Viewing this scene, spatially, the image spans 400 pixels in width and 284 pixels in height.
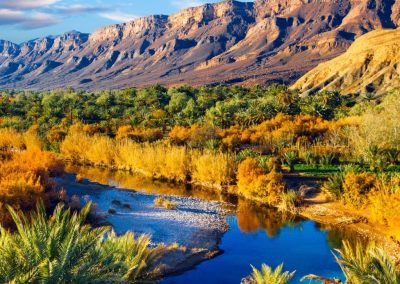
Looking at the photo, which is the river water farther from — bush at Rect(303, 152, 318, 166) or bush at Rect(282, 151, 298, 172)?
bush at Rect(303, 152, 318, 166)

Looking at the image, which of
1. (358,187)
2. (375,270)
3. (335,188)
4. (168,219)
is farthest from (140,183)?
(375,270)

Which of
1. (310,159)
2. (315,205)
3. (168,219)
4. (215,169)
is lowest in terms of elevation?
(315,205)

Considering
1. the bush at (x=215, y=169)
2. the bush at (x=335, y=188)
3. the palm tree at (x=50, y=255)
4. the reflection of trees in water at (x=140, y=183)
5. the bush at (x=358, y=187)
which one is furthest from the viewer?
the bush at (x=215, y=169)

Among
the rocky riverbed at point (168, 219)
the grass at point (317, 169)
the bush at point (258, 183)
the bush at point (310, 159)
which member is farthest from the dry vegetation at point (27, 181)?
the bush at point (310, 159)

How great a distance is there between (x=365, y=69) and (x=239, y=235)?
90.7 meters

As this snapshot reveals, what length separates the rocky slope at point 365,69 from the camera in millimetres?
91125

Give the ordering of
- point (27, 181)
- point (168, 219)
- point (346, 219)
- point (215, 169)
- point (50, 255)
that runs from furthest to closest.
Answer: point (215, 169), point (168, 219), point (346, 219), point (27, 181), point (50, 255)

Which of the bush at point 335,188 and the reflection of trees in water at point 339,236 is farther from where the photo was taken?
the bush at point 335,188

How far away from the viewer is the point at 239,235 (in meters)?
19.7

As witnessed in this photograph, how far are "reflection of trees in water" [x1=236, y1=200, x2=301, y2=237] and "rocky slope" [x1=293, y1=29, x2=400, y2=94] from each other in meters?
68.0

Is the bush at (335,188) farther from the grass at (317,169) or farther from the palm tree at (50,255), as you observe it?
the palm tree at (50,255)

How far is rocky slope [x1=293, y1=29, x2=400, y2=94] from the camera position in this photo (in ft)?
299

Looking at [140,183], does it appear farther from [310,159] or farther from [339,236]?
[339,236]

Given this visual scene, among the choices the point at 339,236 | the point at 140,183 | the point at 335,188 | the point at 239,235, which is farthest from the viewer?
the point at 140,183
